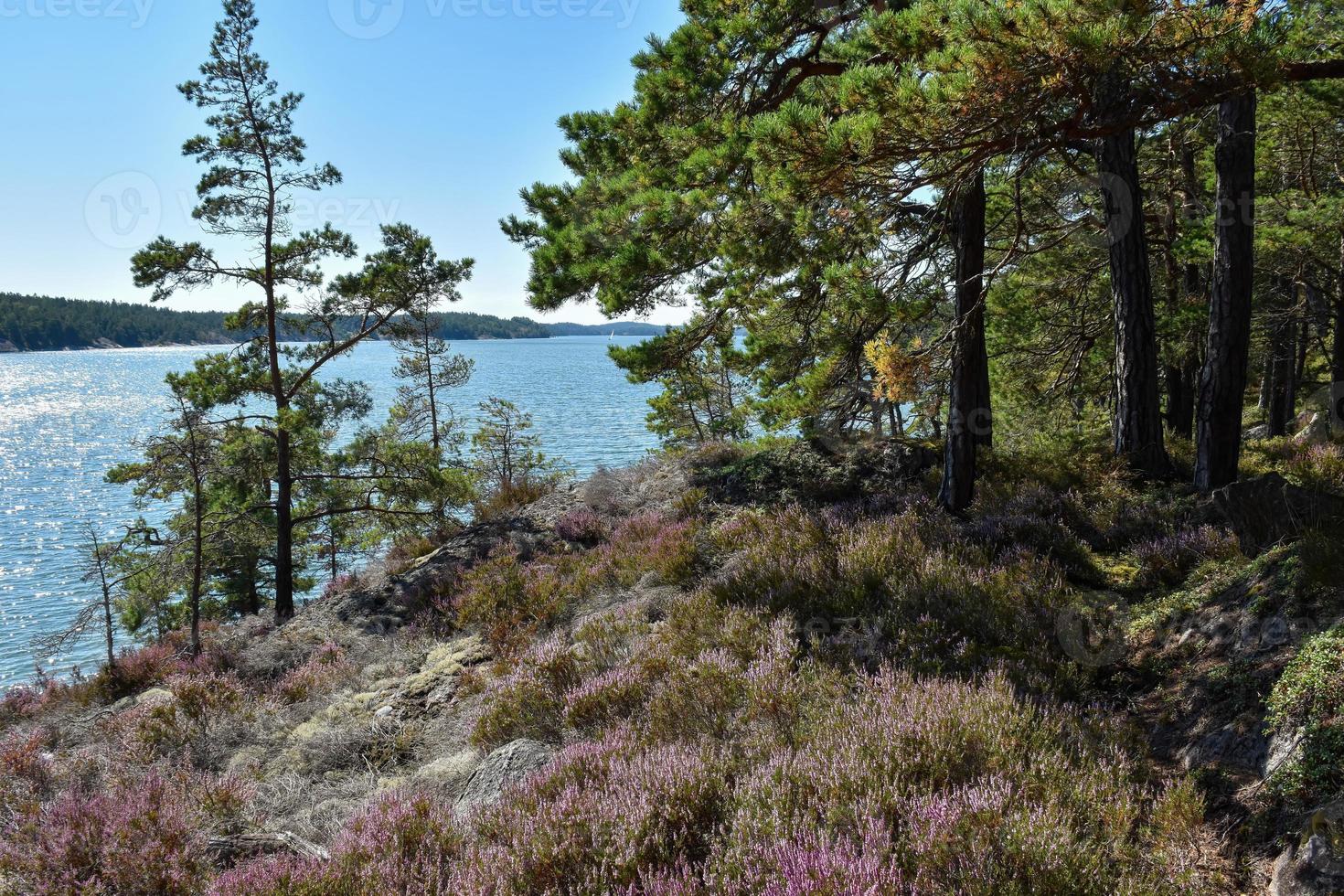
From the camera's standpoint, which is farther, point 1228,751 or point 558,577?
point 558,577

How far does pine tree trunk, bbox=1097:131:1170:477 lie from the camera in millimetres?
7590

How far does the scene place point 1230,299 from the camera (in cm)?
709

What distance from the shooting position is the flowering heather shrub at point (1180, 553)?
202 inches

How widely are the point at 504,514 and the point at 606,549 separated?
4652mm

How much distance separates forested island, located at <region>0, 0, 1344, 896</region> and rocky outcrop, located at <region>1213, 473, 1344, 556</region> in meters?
0.03

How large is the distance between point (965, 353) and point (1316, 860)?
542cm

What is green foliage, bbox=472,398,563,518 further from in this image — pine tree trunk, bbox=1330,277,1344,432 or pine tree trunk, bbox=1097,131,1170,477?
pine tree trunk, bbox=1330,277,1344,432

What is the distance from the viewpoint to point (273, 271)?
14250mm

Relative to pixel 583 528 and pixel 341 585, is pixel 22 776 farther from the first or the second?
pixel 341 585

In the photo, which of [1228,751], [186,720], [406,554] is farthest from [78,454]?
[1228,751]

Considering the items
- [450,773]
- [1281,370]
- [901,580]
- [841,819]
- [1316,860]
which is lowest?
[450,773]

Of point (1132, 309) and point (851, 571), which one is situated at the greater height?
point (1132, 309)

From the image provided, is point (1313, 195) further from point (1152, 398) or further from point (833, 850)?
point (833, 850)

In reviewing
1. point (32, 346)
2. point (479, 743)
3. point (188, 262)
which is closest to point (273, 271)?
point (188, 262)
